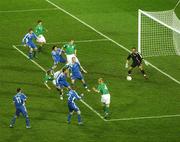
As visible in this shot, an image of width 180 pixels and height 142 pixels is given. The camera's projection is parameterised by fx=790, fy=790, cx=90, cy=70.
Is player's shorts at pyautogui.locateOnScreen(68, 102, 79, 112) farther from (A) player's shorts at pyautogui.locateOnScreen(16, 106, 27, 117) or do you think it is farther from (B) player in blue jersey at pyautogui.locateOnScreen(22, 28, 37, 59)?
(B) player in blue jersey at pyautogui.locateOnScreen(22, 28, 37, 59)

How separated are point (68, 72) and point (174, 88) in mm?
5898

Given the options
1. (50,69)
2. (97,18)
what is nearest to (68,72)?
(50,69)

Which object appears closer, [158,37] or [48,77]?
[48,77]

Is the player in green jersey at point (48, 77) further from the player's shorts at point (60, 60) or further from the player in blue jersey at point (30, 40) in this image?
the player in blue jersey at point (30, 40)

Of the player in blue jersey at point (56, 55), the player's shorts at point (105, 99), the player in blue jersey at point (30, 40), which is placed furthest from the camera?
the player in blue jersey at point (30, 40)

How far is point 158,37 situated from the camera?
51.8 metres

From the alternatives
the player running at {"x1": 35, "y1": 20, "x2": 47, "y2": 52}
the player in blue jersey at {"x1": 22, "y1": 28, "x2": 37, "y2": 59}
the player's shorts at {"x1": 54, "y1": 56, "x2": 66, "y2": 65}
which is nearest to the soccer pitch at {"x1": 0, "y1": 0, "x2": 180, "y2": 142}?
the player running at {"x1": 35, "y1": 20, "x2": 47, "y2": 52}

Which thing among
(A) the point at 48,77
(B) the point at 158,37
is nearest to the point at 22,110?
(A) the point at 48,77

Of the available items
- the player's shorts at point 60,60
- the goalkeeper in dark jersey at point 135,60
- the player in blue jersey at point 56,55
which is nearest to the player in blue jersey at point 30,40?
the player's shorts at point 60,60

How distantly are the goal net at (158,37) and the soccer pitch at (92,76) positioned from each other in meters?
0.80

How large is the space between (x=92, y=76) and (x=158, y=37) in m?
8.09

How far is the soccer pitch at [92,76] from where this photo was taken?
121 feet

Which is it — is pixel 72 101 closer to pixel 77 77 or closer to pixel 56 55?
pixel 77 77

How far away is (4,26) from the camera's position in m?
55.6
